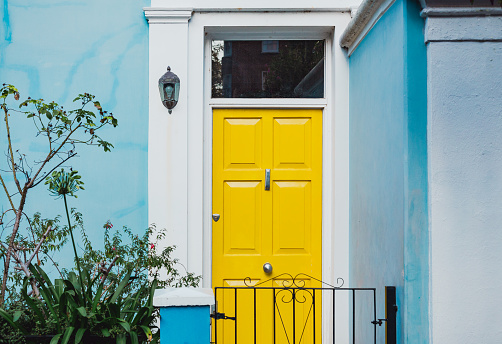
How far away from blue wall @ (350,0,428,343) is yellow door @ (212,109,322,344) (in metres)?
0.66

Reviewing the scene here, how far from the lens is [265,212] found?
5020 mm

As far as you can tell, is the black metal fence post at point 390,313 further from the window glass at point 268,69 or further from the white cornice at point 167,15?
the white cornice at point 167,15

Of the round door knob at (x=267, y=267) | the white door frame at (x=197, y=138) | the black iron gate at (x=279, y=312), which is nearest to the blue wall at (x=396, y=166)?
the white door frame at (x=197, y=138)

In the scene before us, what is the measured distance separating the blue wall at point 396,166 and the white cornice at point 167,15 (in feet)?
5.07

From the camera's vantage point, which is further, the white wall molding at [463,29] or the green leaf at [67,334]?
the white wall molding at [463,29]

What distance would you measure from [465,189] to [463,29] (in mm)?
972

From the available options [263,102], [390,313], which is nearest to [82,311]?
[390,313]

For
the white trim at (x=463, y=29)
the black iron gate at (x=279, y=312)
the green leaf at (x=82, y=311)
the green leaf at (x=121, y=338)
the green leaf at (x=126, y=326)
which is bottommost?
the black iron gate at (x=279, y=312)

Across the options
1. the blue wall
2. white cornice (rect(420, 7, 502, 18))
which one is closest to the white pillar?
the blue wall

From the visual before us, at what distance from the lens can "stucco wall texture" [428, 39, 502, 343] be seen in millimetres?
3354

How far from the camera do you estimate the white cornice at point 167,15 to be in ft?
16.0

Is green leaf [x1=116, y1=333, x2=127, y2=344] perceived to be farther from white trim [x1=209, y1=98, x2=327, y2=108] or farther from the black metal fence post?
white trim [x1=209, y1=98, x2=327, y2=108]

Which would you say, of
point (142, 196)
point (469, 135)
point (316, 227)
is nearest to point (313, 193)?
point (316, 227)

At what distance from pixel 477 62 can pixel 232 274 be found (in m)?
2.70
